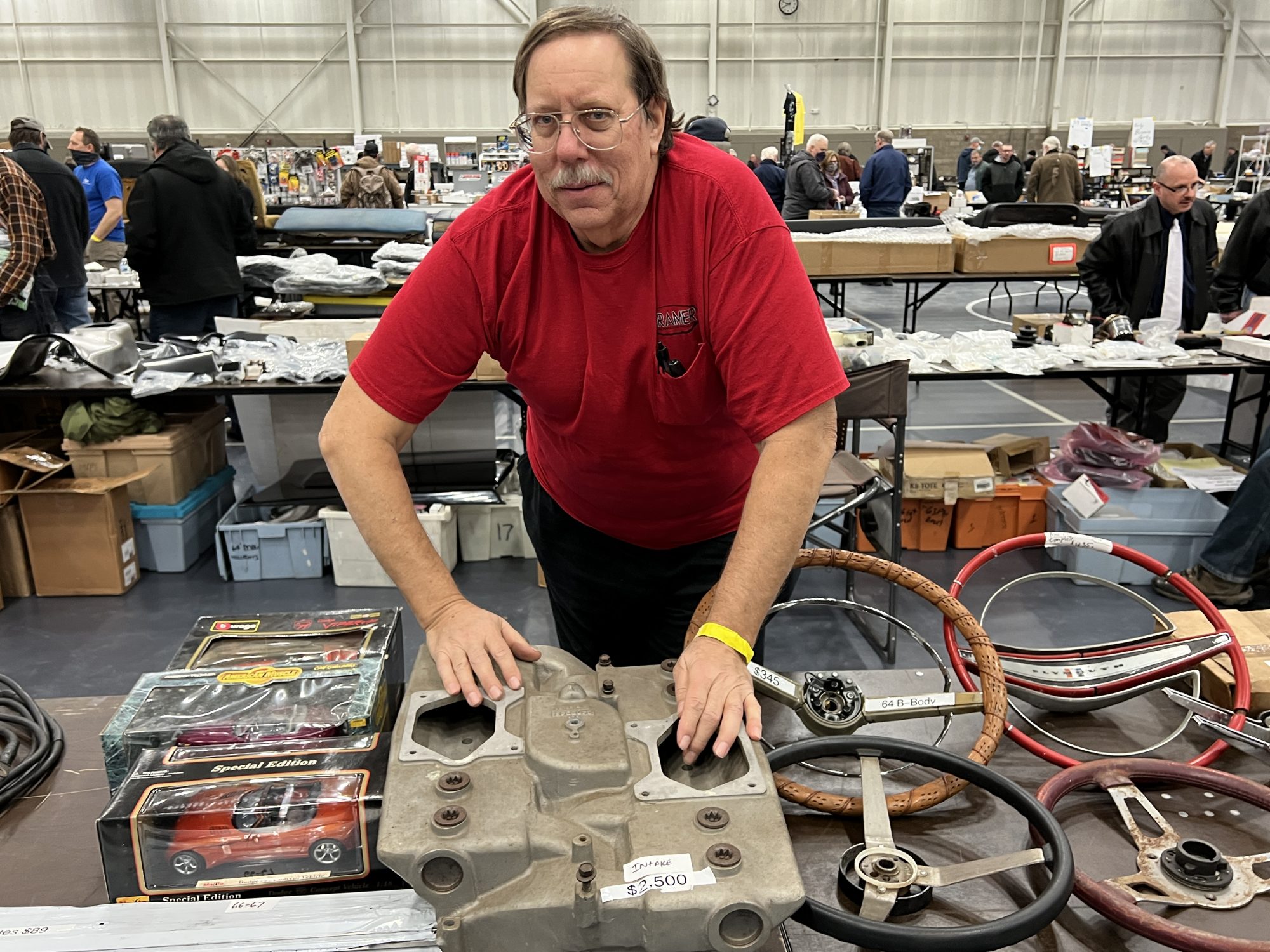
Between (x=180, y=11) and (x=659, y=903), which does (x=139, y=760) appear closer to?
(x=659, y=903)

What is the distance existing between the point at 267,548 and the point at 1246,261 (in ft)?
15.7

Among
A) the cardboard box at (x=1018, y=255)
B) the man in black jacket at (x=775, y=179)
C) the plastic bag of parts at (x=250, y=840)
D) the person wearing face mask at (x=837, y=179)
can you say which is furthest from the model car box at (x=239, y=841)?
the person wearing face mask at (x=837, y=179)

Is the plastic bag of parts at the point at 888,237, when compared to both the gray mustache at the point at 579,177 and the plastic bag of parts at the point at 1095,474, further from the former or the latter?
the gray mustache at the point at 579,177

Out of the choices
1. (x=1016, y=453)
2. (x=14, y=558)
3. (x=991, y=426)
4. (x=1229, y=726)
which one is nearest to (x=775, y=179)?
(x=991, y=426)

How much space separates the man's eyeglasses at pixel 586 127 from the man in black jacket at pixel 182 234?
4.06 meters

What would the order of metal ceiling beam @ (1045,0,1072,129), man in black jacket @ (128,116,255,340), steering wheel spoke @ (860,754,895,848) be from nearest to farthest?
steering wheel spoke @ (860,754,895,848), man in black jacket @ (128,116,255,340), metal ceiling beam @ (1045,0,1072,129)

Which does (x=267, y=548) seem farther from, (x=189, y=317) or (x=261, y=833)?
(x=261, y=833)

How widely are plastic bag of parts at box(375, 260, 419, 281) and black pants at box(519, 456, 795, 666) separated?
10.8 feet

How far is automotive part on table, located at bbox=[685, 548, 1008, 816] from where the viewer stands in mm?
1155

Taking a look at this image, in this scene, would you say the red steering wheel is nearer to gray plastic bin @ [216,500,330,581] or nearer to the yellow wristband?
the yellow wristband

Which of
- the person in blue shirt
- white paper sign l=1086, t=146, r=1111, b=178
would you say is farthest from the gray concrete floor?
white paper sign l=1086, t=146, r=1111, b=178

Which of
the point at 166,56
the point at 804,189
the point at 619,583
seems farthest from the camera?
the point at 166,56

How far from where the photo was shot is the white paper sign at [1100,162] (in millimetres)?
10633

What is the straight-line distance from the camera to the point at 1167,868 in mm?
1072
